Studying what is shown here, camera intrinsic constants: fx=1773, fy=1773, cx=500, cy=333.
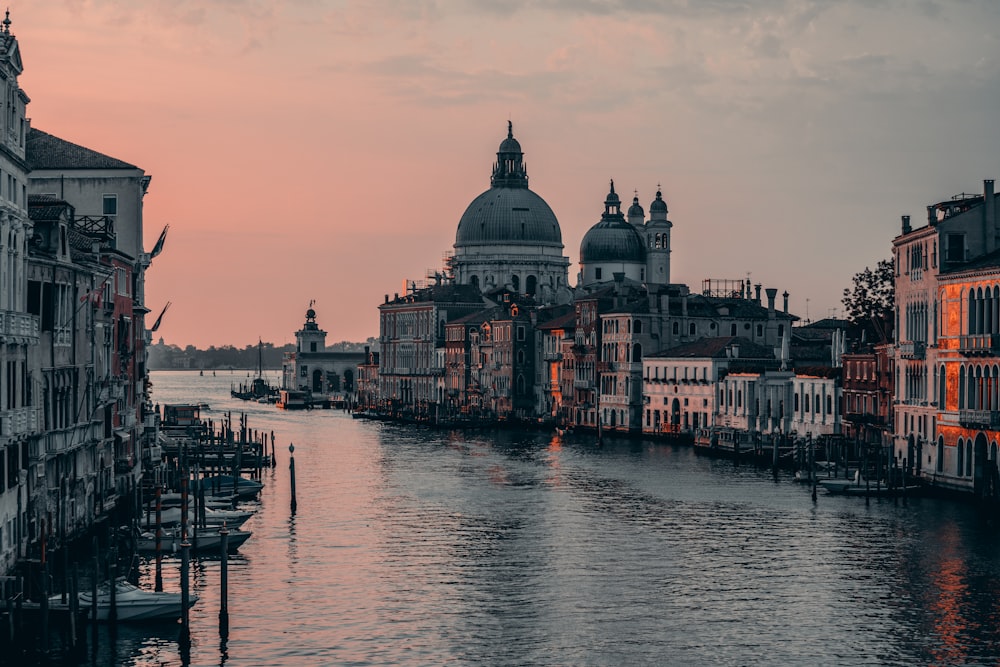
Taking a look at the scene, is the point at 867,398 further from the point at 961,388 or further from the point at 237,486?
Result: the point at 237,486

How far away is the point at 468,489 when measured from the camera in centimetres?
7281

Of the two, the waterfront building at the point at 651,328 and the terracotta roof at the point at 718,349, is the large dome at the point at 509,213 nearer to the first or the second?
the waterfront building at the point at 651,328

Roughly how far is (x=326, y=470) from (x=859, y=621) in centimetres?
4792

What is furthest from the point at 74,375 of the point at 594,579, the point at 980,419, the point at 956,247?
the point at 956,247

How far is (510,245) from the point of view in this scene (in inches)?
6973

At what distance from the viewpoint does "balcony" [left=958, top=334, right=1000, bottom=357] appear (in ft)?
194

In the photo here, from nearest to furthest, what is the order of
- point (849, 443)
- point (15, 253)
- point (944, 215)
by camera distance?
point (15, 253) → point (944, 215) → point (849, 443)

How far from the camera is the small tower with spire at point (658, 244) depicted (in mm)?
161750

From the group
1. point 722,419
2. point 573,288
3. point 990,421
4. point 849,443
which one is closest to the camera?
point 990,421

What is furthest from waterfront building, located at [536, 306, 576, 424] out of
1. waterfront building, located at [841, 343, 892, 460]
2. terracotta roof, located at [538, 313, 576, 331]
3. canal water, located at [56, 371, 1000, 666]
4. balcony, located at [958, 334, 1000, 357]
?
balcony, located at [958, 334, 1000, 357]

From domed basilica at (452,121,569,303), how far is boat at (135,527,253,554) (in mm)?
124267

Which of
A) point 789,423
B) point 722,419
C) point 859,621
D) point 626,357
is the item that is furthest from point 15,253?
point 626,357

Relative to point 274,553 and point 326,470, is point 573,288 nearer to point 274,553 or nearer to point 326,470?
point 326,470

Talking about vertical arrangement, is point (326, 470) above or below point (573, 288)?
below
